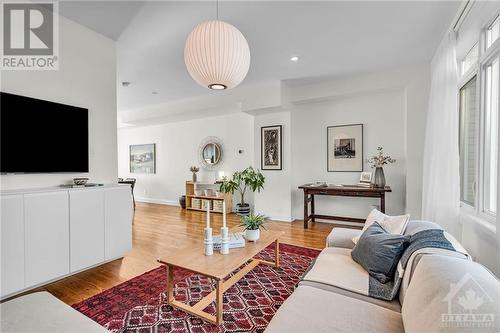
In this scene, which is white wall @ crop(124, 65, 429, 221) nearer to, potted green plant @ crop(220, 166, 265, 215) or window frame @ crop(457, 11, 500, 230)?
potted green plant @ crop(220, 166, 265, 215)

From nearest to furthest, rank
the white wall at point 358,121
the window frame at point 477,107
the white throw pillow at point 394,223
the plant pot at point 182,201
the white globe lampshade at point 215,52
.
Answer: the white globe lampshade at point 215,52, the white throw pillow at point 394,223, the window frame at point 477,107, the white wall at point 358,121, the plant pot at point 182,201

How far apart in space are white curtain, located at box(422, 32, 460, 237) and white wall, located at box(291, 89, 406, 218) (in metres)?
1.46

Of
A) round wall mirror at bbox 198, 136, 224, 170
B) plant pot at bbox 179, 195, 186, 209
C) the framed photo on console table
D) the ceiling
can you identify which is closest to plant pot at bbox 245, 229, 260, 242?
the ceiling

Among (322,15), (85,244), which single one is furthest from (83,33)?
(322,15)

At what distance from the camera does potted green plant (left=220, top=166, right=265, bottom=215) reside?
201 inches

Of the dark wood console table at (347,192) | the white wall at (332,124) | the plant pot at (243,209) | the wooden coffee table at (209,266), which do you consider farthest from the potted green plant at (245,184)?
the wooden coffee table at (209,266)

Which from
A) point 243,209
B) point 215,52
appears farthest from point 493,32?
point 243,209

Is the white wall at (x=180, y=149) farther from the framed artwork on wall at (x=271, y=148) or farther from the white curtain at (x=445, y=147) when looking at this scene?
the white curtain at (x=445, y=147)

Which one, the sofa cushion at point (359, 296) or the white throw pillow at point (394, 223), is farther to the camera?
the white throw pillow at point (394, 223)

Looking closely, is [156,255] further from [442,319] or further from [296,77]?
[296,77]

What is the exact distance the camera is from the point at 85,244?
8.24 ft

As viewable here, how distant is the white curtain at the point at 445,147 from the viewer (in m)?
2.46

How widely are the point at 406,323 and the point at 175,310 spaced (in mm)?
1650

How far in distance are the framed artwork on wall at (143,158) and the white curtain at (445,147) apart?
7.00 meters
